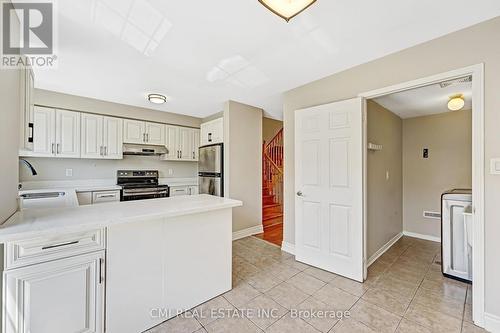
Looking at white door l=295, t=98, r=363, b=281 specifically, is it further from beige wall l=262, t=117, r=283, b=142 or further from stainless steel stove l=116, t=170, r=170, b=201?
beige wall l=262, t=117, r=283, b=142

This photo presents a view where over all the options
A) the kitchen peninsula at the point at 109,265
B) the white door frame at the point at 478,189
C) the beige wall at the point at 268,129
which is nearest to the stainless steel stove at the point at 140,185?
the kitchen peninsula at the point at 109,265

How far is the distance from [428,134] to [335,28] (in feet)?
10.7

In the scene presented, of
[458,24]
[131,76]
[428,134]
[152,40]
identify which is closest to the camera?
[458,24]

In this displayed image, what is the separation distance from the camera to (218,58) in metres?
2.25

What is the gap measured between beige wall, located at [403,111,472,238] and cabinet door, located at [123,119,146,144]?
5.10m

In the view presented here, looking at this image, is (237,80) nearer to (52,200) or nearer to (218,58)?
(218,58)

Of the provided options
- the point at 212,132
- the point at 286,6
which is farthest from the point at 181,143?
the point at 286,6

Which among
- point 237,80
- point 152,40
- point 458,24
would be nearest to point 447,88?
point 458,24

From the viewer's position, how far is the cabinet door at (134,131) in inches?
157

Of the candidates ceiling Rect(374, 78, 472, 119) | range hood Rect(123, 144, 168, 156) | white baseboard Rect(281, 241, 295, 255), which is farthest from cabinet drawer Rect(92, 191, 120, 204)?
ceiling Rect(374, 78, 472, 119)

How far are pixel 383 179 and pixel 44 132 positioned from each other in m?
5.27

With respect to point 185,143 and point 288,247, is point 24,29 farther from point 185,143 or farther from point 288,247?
point 288,247

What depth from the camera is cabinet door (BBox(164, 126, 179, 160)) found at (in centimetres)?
450

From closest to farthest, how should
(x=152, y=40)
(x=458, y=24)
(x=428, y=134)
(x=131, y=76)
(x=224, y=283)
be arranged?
(x=458, y=24) → (x=152, y=40) → (x=224, y=283) → (x=131, y=76) → (x=428, y=134)
